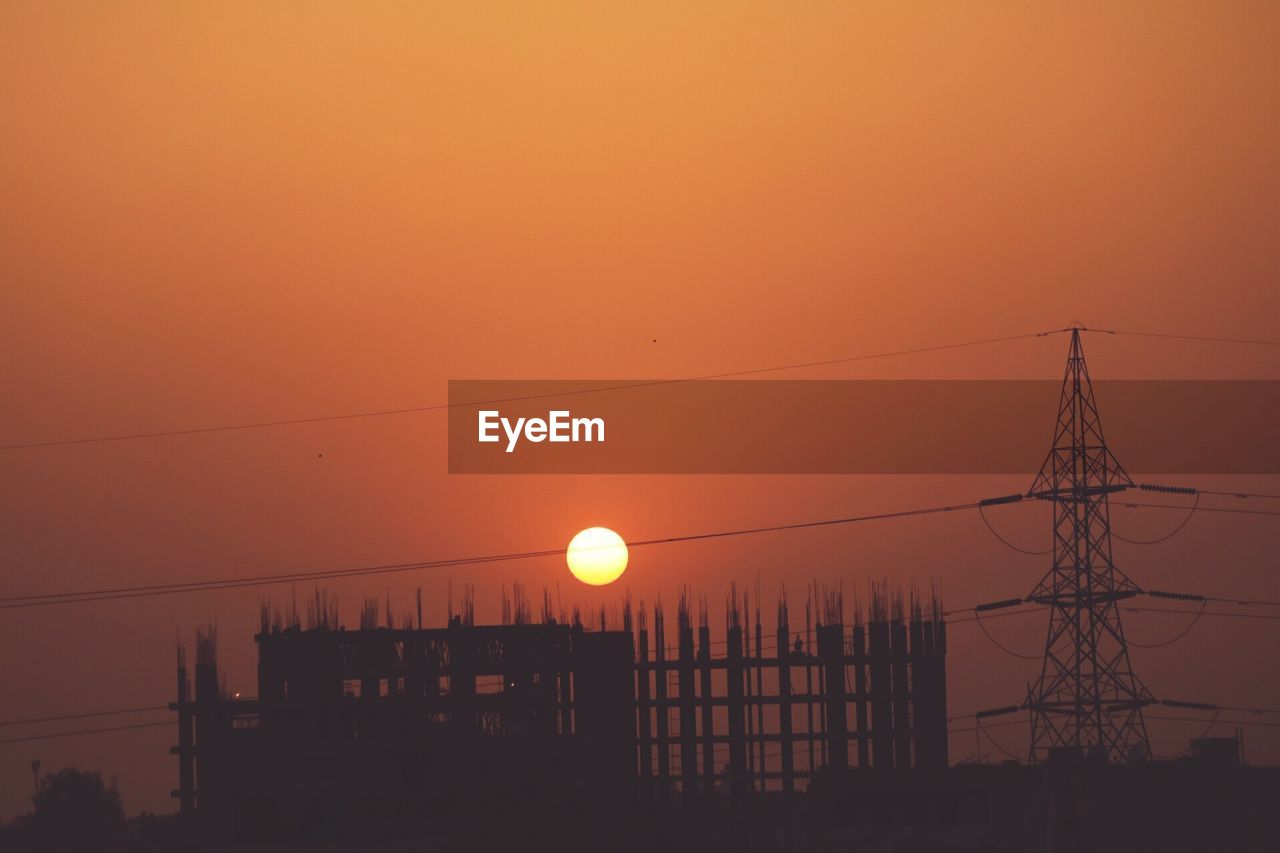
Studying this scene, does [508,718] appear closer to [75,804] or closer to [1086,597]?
[1086,597]

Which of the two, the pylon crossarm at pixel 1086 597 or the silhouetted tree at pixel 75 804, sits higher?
the pylon crossarm at pixel 1086 597

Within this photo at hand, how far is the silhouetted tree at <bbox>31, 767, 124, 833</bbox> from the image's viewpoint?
79794 mm

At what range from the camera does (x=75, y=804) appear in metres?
96.8

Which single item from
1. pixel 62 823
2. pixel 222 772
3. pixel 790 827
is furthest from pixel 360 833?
pixel 62 823

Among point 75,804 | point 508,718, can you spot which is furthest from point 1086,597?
point 75,804

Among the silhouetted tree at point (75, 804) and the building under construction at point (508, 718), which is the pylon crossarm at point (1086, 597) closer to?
the building under construction at point (508, 718)

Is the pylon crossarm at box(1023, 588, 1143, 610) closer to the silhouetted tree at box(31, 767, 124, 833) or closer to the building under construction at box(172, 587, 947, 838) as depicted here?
the building under construction at box(172, 587, 947, 838)

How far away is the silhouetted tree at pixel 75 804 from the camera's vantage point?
7979 cm

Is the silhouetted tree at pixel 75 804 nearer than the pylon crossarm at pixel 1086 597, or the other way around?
the pylon crossarm at pixel 1086 597

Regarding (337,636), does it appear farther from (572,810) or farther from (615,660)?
(572,810)

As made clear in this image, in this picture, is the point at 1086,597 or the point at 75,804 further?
the point at 75,804

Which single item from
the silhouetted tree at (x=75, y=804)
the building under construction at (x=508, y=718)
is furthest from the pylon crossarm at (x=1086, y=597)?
the silhouetted tree at (x=75, y=804)

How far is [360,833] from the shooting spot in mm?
42781

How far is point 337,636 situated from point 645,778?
10303 millimetres
